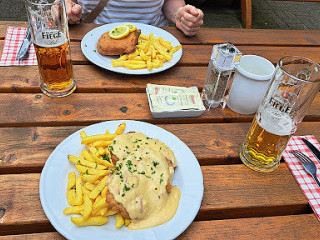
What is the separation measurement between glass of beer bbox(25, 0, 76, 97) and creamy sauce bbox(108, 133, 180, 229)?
0.66 meters

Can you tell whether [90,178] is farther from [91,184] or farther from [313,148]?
[313,148]

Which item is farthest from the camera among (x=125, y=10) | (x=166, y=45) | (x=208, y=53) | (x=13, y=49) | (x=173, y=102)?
(x=125, y=10)

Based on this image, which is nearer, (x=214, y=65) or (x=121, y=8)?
(x=214, y=65)

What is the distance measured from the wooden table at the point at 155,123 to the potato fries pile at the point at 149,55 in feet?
0.30

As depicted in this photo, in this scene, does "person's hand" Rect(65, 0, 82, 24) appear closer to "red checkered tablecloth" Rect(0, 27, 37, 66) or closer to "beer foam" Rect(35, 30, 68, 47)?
"red checkered tablecloth" Rect(0, 27, 37, 66)

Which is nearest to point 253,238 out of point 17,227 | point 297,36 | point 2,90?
point 17,227

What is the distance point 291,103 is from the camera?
4.09 ft

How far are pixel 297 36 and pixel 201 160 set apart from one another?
194 centimetres

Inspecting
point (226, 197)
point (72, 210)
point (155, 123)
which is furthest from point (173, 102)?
point (72, 210)

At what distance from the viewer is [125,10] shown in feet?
8.75

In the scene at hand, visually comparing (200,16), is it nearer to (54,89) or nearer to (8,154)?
(54,89)

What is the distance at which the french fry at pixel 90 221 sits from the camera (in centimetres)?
102

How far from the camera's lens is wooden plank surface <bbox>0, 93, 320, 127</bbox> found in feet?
5.08

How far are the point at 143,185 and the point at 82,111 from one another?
2.37ft
